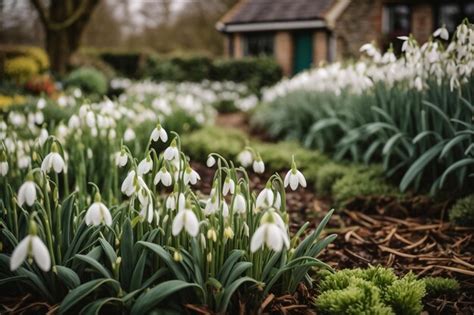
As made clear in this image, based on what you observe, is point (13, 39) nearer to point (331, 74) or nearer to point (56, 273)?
point (331, 74)

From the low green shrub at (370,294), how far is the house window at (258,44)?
17358 mm

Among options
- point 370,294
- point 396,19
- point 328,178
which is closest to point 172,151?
point 370,294

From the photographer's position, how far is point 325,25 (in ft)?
53.8

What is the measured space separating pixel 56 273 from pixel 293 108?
496 cm

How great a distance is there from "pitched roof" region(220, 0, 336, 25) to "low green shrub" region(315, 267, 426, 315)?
51.6ft

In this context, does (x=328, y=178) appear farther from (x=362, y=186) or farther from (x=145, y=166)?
(x=145, y=166)

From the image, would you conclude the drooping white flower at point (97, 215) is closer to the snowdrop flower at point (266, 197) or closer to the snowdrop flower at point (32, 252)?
the snowdrop flower at point (32, 252)

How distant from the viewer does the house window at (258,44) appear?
740 inches

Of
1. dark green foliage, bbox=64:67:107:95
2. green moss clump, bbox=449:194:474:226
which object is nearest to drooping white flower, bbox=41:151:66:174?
green moss clump, bbox=449:194:474:226

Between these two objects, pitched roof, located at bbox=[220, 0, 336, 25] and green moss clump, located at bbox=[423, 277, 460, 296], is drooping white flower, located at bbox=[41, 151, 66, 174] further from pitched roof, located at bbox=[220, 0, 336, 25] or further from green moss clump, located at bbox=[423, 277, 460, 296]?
pitched roof, located at bbox=[220, 0, 336, 25]

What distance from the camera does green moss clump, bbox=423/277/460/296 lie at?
1993 mm

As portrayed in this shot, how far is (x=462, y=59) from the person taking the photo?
306 cm

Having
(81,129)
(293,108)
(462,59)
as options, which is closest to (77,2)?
(293,108)

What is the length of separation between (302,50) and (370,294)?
55.4 feet
